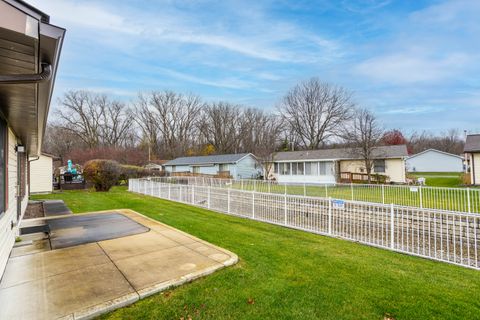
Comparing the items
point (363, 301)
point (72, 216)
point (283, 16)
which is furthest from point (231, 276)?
point (283, 16)

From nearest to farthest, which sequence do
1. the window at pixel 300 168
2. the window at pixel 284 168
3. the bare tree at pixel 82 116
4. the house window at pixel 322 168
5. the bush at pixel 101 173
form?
the bush at pixel 101 173, the house window at pixel 322 168, the window at pixel 300 168, the window at pixel 284 168, the bare tree at pixel 82 116

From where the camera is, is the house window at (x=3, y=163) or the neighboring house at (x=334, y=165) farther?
the neighboring house at (x=334, y=165)

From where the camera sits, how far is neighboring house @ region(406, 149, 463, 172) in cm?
3934

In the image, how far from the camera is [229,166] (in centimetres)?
3216

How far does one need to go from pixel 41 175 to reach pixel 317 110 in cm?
3614

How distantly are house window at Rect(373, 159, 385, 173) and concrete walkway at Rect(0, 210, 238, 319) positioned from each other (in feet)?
71.9

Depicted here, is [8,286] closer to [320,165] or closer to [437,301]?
[437,301]

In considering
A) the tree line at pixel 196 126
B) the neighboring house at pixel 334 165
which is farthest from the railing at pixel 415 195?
the tree line at pixel 196 126

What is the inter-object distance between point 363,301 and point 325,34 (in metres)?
18.2

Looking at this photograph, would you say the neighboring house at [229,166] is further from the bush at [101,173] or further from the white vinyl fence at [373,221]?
the white vinyl fence at [373,221]

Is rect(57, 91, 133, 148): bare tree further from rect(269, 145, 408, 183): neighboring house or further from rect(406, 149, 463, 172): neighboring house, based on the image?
rect(406, 149, 463, 172): neighboring house

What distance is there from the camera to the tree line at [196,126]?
40.3 meters

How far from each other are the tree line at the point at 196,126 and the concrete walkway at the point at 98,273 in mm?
31265

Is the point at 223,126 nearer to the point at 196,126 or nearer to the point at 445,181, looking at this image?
the point at 196,126
